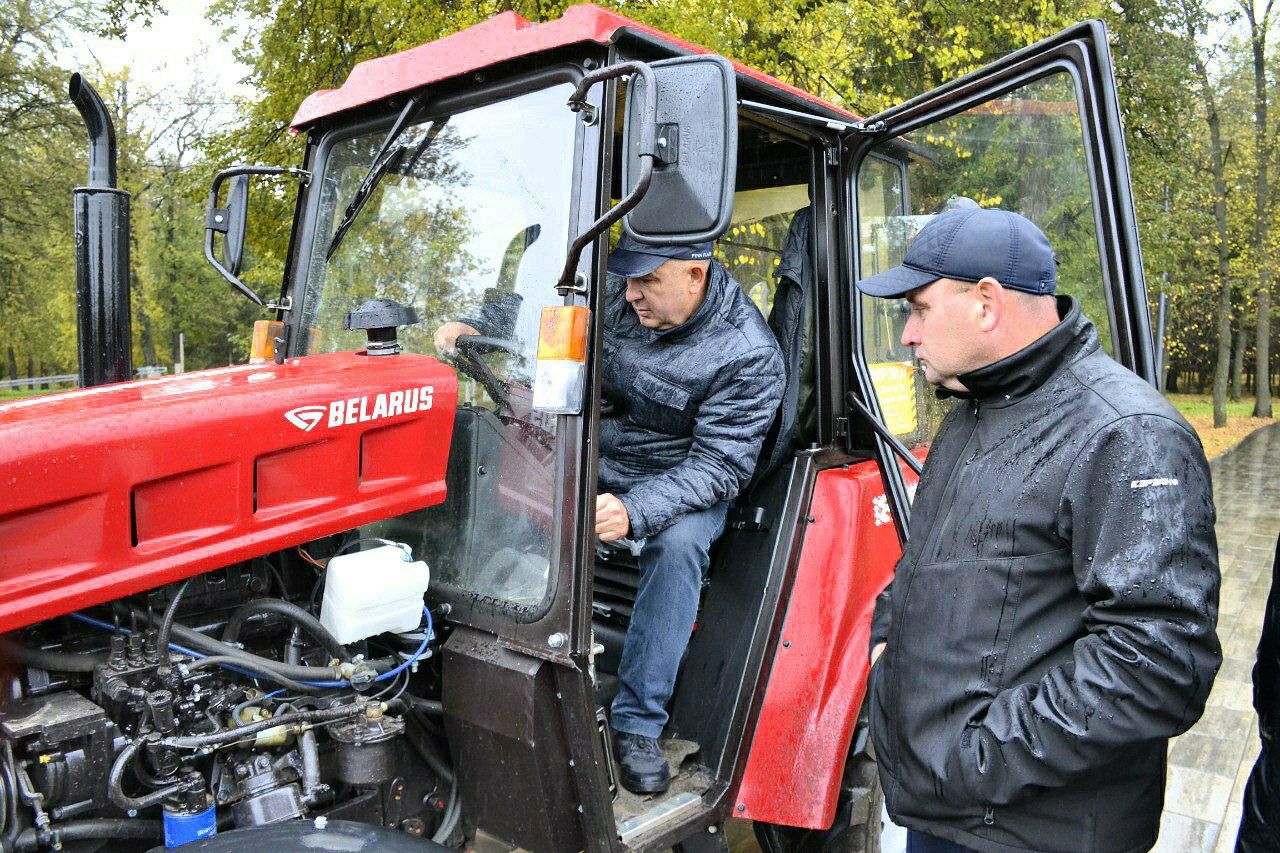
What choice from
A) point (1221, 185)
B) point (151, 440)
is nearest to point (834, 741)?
point (151, 440)

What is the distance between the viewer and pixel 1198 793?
12.8ft

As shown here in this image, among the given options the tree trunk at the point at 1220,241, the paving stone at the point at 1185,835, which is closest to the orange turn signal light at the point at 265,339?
the paving stone at the point at 1185,835

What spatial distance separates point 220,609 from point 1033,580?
1.57 m

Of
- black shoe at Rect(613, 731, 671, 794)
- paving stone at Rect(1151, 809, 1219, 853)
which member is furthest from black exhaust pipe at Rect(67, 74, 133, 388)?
paving stone at Rect(1151, 809, 1219, 853)

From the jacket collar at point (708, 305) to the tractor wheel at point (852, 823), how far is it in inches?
46.2

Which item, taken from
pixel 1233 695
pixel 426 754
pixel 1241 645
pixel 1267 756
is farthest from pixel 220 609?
pixel 1241 645

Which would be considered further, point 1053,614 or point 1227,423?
point 1227,423

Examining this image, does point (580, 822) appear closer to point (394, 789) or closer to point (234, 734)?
point (394, 789)

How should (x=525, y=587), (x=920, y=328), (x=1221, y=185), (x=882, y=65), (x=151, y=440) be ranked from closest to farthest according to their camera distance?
(x=151, y=440) → (x=920, y=328) → (x=525, y=587) → (x=882, y=65) → (x=1221, y=185)

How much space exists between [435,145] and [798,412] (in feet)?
4.14

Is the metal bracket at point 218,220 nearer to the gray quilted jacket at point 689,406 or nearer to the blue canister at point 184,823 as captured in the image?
the gray quilted jacket at point 689,406

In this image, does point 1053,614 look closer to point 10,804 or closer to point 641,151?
point 641,151

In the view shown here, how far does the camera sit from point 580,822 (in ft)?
7.20

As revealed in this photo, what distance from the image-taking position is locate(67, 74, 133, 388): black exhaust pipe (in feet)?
7.57
